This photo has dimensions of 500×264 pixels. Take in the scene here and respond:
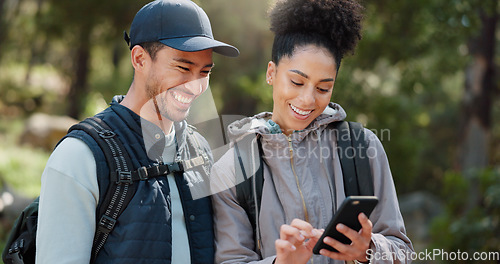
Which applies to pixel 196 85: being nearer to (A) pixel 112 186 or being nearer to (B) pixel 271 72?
(B) pixel 271 72

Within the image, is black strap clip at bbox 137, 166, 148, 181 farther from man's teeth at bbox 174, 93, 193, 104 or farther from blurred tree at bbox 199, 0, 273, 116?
blurred tree at bbox 199, 0, 273, 116

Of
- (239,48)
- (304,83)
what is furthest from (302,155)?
(239,48)

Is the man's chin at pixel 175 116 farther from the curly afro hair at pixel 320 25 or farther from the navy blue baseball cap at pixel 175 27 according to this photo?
the curly afro hair at pixel 320 25

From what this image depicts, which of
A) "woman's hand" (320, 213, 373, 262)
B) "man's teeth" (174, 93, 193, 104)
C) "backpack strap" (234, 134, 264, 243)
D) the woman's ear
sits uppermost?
the woman's ear

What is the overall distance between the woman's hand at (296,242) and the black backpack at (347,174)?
26cm

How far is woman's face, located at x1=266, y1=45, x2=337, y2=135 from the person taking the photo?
7.09 feet

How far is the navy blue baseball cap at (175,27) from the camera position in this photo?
226 cm

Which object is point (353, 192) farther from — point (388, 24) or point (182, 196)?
→ point (388, 24)

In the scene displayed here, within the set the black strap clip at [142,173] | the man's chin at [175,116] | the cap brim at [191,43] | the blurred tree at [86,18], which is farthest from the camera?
the blurred tree at [86,18]

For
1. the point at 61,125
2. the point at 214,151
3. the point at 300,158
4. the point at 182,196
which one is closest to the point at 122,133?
the point at 182,196

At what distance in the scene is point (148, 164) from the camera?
2178mm

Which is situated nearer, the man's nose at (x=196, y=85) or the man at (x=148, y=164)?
the man at (x=148, y=164)

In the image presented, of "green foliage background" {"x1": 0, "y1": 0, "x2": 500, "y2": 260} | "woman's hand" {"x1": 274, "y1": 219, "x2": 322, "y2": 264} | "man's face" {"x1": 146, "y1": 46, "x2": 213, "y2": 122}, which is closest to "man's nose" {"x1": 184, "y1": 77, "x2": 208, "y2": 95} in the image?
"man's face" {"x1": 146, "y1": 46, "x2": 213, "y2": 122}

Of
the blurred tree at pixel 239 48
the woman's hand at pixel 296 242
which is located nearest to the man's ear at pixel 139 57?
the woman's hand at pixel 296 242
